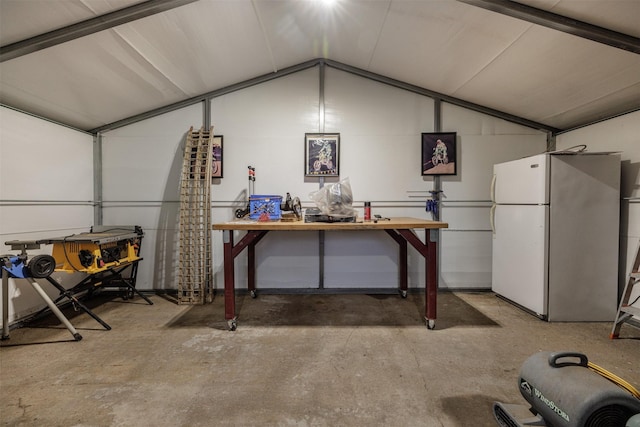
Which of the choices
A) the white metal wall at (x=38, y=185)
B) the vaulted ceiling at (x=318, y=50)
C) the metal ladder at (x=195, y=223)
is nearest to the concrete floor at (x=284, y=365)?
the metal ladder at (x=195, y=223)

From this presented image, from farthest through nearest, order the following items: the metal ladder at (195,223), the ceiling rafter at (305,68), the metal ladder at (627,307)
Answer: the ceiling rafter at (305,68), the metal ladder at (195,223), the metal ladder at (627,307)

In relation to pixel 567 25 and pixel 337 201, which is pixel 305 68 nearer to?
pixel 337 201

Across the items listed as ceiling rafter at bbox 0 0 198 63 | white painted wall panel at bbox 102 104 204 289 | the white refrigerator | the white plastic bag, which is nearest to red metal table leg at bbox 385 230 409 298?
the white plastic bag

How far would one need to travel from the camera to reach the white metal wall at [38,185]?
248cm

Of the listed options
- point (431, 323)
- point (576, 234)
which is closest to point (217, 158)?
point (431, 323)

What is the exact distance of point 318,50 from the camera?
11.0 ft

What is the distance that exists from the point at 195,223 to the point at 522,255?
409 cm

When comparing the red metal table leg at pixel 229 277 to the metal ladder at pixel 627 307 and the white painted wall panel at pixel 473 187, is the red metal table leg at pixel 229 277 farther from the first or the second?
the metal ladder at pixel 627 307

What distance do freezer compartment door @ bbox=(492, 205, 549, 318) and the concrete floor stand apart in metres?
0.24

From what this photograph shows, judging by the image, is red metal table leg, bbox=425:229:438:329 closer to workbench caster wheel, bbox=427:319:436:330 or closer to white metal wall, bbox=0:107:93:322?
workbench caster wheel, bbox=427:319:436:330

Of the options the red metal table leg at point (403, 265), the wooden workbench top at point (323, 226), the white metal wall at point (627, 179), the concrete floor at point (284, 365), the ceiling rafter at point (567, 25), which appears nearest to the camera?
the concrete floor at point (284, 365)

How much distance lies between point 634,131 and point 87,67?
5618mm

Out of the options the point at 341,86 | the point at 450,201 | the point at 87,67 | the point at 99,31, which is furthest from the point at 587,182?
the point at 87,67

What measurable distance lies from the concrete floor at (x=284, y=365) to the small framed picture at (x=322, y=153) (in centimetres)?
187
